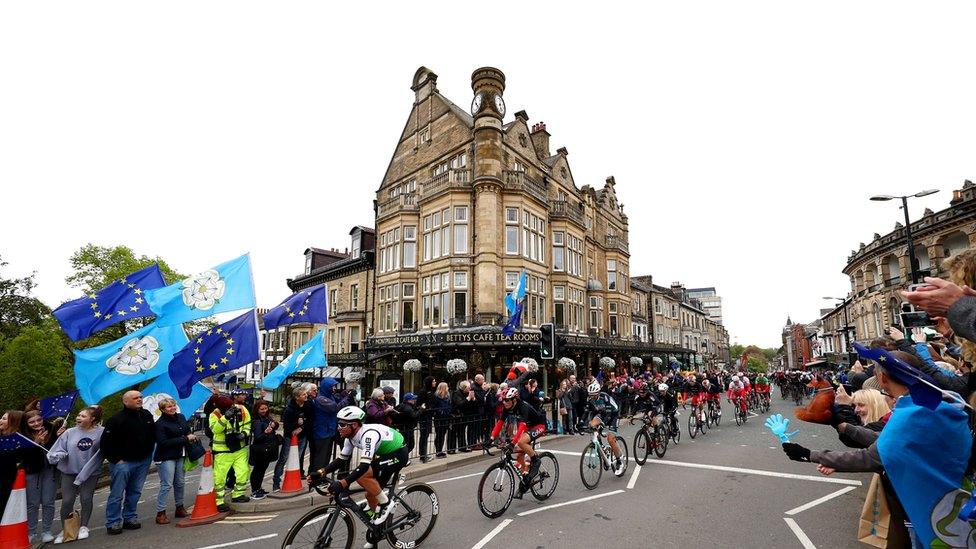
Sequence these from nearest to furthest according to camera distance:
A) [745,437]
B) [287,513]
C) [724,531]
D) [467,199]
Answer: [724,531]
[287,513]
[745,437]
[467,199]

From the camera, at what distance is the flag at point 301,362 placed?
10.8 m

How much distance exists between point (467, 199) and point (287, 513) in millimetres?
19883

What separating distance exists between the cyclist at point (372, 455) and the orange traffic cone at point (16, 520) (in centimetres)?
482

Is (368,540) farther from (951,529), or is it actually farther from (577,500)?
(951,529)

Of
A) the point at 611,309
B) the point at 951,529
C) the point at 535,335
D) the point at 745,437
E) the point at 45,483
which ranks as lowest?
the point at 745,437

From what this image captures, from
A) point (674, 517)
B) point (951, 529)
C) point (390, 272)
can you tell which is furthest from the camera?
point (390, 272)

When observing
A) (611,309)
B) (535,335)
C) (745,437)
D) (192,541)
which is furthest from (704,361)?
(192,541)

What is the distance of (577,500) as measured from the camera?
7766mm

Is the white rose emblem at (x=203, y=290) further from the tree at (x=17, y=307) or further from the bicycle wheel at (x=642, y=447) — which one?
the tree at (x=17, y=307)

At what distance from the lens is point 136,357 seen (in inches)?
372

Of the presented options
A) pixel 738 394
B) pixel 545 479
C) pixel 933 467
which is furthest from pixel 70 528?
pixel 738 394

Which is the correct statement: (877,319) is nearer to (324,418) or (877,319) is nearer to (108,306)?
(324,418)

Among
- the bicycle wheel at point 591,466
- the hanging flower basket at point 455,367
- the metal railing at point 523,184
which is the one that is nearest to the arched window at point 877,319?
the metal railing at point 523,184

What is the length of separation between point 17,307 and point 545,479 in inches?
1628
